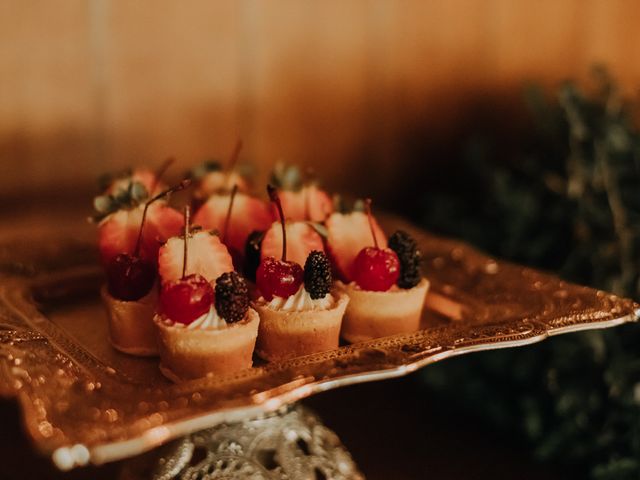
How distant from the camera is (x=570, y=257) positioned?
203 cm

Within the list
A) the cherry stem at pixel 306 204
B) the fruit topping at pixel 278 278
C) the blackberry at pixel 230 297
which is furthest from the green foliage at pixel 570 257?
the blackberry at pixel 230 297

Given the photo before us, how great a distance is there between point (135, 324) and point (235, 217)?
1.00 feet

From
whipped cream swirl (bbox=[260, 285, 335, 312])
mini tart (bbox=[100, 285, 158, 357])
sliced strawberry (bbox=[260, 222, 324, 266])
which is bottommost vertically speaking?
mini tart (bbox=[100, 285, 158, 357])

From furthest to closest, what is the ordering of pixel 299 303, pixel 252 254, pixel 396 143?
1. pixel 396 143
2. pixel 252 254
3. pixel 299 303

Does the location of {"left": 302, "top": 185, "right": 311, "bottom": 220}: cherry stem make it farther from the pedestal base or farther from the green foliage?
the green foliage

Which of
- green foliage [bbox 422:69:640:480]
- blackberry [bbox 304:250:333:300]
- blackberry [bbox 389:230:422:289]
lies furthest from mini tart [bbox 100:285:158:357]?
green foliage [bbox 422:69:640:480]

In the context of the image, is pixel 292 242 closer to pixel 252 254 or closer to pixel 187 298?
pixel 252 254

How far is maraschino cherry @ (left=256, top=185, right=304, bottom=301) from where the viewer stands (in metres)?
1.33

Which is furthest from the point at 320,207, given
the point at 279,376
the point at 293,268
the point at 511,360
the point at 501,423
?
the point at 501,423

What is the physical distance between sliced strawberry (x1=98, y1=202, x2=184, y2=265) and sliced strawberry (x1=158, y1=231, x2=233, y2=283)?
0.33 ft

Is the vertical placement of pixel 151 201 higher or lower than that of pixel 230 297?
higher

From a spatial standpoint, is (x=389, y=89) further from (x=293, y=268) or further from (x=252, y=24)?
(x=293, y=268)

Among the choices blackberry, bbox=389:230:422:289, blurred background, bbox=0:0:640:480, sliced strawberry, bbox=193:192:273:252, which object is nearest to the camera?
blackberry, bbox=389:230:422:289

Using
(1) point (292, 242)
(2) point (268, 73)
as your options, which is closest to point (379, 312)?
(1) point (292, 242)
